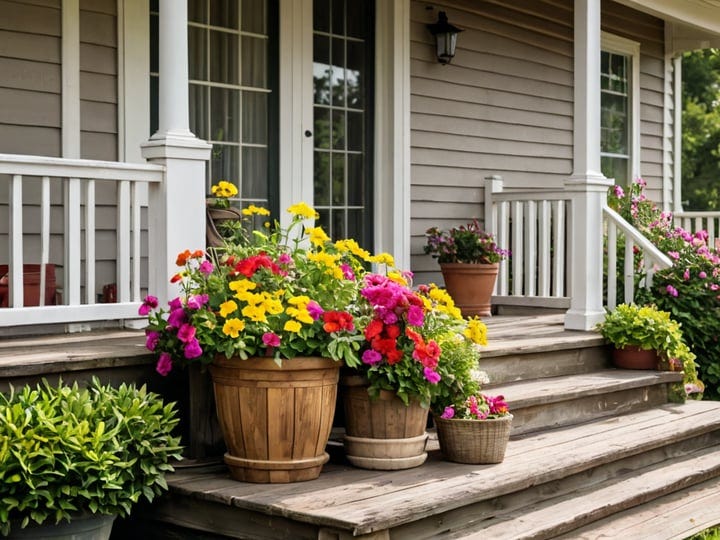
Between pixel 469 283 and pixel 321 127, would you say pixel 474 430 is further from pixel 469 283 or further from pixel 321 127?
pixel 321 127

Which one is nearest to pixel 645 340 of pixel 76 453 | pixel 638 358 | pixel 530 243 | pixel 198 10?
pixel 638 358

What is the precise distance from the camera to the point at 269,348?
336cm

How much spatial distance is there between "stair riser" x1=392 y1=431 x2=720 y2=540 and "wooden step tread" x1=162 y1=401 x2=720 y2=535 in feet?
0.21

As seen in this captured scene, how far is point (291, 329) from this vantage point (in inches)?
131

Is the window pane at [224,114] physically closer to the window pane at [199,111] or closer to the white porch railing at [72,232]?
the window pane at [199,111]

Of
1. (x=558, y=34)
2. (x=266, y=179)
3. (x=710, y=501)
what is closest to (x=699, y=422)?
(x=710, y=501)

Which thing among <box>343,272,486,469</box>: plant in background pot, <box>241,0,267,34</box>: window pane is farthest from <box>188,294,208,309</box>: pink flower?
<box>241,0,267,34</box>: window pane

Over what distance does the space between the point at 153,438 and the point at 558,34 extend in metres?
5.62

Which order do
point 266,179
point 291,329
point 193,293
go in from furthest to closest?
point 266,179
point 193,293
point 291,329

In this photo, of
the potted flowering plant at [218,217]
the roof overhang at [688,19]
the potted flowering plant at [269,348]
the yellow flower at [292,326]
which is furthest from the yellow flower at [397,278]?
the roof overhang at [688,19]

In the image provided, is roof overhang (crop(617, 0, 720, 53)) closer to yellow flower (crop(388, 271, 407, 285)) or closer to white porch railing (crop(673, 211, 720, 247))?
white porch railing (crop(673, 211, 720, 247))

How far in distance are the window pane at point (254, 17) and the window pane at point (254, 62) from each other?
5 centimetres

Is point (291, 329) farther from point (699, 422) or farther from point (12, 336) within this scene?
point (699, 422)

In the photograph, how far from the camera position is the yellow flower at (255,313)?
11.0ft
